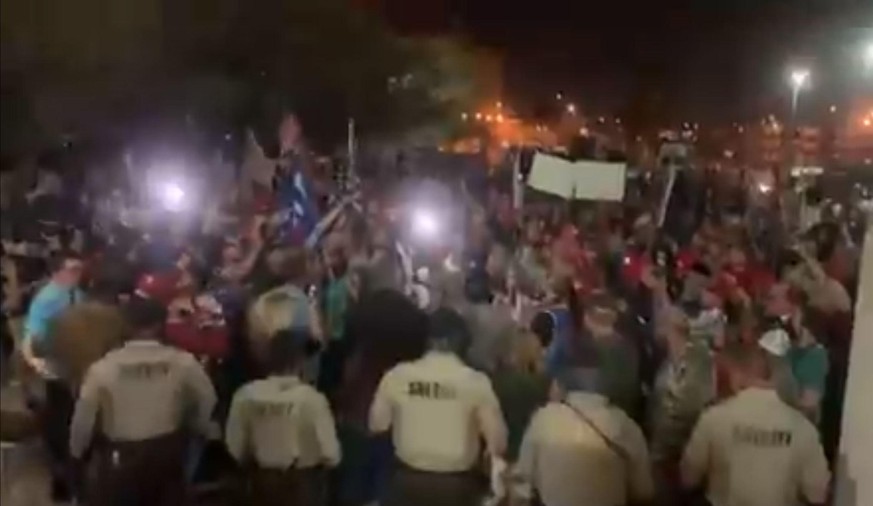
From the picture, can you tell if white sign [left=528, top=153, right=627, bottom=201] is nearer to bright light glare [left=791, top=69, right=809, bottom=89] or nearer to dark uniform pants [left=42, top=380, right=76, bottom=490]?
bright light glare [left=791, top=69, right=809, bottom=89]

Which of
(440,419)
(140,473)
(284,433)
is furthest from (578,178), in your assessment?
(140,473)

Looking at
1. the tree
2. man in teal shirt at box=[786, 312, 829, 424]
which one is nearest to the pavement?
the tree

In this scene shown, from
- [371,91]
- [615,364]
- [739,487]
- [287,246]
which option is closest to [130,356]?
[287,246]

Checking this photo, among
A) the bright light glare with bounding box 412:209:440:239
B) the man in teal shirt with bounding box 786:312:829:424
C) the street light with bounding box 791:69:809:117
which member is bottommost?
the man in teal shirt with bounding box 786:312:829:424

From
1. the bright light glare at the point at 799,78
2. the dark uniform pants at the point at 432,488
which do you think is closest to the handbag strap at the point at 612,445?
the dark uniform pants at the point at 432,488

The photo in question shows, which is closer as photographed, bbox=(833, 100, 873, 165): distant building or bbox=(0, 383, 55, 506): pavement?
bbox=(833, 100, 873, 165): distant building

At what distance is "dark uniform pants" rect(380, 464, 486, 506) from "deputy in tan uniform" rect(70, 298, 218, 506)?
0.17 metres

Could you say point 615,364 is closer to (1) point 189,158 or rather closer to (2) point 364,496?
(2) point 364,496

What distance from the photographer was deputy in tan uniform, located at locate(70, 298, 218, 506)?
1.09 metres

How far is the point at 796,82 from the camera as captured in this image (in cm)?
102

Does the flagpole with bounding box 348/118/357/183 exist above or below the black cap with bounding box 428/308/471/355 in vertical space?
above

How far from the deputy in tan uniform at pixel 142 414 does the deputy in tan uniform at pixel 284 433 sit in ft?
0.10

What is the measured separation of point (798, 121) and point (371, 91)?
352mm

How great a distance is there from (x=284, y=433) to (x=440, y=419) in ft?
0.46
